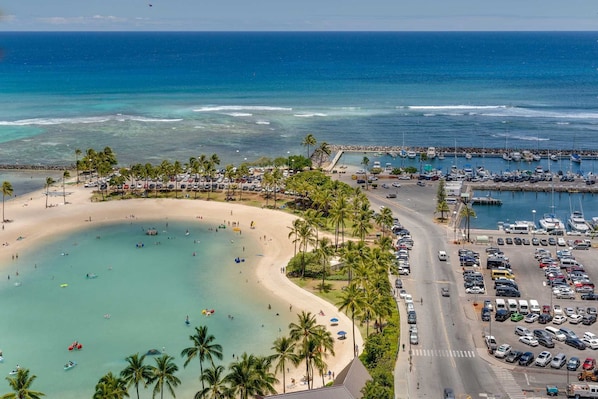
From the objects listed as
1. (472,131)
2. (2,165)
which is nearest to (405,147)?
(472,131)

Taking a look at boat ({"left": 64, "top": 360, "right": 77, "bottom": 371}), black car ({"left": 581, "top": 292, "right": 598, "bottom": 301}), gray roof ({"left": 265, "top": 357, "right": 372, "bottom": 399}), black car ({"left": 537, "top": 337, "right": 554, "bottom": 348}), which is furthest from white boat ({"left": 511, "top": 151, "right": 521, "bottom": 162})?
boat ({"left": 64, "top": 360, "right": 77, "bottom": 371})

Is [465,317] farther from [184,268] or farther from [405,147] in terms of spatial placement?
[405,147]

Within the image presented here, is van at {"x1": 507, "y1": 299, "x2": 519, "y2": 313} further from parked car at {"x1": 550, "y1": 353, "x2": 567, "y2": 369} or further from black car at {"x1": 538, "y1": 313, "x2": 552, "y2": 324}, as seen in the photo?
parked car at {"x1": 550, "y1": 353, "x2": 567, "y2": 369}

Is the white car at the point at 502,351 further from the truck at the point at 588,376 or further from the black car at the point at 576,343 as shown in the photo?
the black car at the point at 576,343

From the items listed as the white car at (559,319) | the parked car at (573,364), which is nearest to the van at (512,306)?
the white car at (559,319)

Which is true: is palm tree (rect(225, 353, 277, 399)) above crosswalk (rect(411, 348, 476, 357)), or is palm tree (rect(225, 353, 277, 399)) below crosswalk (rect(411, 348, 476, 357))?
above

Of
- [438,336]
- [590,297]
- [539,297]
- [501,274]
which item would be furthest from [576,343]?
[501,274]
